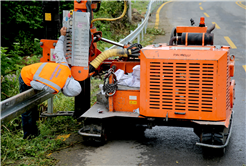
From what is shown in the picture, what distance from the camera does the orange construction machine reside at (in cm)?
523

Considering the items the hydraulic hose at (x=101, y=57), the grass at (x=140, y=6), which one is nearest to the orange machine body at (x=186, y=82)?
the hydraulic hose at (x=101, y=57)

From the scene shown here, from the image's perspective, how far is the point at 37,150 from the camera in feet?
18.3

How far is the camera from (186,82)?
5.28m

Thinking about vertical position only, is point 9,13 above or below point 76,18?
above

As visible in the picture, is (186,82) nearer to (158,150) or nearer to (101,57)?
(158,150)

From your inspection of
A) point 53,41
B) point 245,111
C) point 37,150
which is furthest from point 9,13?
point 245,111

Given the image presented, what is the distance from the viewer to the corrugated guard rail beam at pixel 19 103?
4.77 meters

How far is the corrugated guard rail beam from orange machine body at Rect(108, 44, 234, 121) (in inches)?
76.0

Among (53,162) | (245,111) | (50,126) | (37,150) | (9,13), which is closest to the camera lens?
(53,162)

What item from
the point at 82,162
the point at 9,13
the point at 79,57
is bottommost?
the point at 82,162

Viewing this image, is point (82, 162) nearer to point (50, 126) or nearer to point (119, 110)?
point (119, 110)

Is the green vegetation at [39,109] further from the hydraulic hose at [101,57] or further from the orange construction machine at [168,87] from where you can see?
the hydraulic hose at [101,57]

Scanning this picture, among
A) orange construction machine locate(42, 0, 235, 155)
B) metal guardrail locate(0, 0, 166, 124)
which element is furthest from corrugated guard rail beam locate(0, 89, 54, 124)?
orange construction machine locate(42, 0, 235, 155)

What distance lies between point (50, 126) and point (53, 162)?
1.82 m
